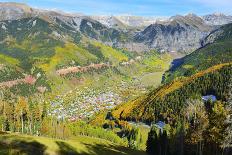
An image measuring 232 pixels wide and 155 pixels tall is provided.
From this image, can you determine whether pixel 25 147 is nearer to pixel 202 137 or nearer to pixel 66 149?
pixel 66 149

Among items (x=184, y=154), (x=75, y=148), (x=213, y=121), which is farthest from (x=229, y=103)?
(x=184, y=154)

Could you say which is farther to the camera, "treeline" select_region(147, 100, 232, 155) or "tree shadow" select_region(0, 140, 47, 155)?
"treeline" select_region(147, 100, 232, 155)

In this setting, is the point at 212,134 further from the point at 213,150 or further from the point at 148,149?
the point at 148,149

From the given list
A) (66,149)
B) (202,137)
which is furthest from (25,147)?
(202,137)

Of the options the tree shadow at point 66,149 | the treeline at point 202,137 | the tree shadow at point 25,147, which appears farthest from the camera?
the treeline at point 202,137

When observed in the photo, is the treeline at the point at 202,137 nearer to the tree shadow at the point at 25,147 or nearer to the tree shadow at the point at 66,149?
the tree shadow at the point at 66,149

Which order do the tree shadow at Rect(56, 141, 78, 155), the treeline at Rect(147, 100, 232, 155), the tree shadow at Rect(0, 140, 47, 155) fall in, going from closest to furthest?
the tree shadow at Rect(0, 140, 47, 155)
the tree shadow at Rect(56, 141, 78, 155)
the treeline at Rect(147, 100, 232, 155)

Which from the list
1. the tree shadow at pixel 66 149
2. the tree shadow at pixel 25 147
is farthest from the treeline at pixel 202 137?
the tree shadow at pixel 25 147

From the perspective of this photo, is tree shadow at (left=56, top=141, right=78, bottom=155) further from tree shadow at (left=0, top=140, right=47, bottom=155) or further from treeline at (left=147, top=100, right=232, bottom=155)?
treeline at (left=147, top=100, right=232, bottom=155)

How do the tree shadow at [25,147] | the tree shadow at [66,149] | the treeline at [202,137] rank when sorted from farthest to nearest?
the treeline at [202,137]
the tree shadow at [66,149]
the tree shadow at [25,147]

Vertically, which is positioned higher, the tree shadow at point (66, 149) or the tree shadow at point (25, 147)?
the tree shadow at point (25, 147)

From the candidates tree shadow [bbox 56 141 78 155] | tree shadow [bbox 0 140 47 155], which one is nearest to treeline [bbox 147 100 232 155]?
tree shadow [bbox 56 141 78 155]

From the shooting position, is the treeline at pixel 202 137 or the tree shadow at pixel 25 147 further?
the treeline at pixel 202 137
